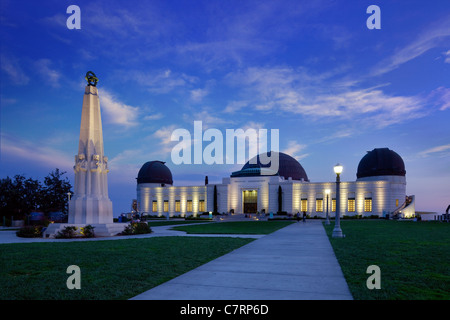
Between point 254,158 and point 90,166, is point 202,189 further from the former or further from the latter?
point 90,166

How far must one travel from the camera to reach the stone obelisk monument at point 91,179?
19.1 metres

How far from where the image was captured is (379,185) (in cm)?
5250

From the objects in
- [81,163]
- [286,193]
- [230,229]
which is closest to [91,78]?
[81,163]

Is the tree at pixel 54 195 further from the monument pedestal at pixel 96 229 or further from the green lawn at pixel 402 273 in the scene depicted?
the green lawn at pixel 402 273

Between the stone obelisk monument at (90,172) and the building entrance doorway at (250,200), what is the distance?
1681 inches

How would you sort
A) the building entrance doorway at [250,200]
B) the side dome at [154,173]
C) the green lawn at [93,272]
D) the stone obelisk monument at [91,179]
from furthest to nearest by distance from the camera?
1. the side dome at [154,173]
2. the building entrance doorway at [250,200]
3. the stone obelisk monument at [91,179]
4. the green lawn at [93,272]

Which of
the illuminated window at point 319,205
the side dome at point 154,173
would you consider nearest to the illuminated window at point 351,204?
the illuminated window at point 319,205

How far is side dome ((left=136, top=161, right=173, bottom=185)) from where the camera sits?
70688mm

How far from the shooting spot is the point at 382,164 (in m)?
55.1

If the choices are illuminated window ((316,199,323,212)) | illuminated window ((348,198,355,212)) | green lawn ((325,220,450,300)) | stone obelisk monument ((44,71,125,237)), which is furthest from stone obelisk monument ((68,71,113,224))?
illuminated window ((348,198,355,212))

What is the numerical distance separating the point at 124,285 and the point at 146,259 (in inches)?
128

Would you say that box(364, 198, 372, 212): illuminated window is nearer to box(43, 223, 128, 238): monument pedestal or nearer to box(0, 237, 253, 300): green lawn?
box(43, 223, 128, 238): monument pedestal

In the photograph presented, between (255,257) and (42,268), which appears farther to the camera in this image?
(255,257)
